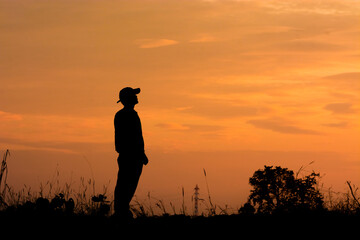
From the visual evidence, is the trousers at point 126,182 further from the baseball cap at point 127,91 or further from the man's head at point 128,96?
the baseball cap at point 127,91

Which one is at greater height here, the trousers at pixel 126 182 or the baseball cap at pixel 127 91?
the baseball cap at pixel 127 91

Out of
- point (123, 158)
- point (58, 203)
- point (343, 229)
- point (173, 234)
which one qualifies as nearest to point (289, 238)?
point (343, 229)

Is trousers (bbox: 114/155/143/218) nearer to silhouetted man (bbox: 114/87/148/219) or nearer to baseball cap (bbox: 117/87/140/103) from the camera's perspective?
silhouetted man (bbox: 114/87/148/219)

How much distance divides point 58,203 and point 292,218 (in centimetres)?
415

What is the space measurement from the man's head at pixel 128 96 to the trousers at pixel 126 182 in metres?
0.98

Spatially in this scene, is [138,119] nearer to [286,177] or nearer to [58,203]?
[58,203]

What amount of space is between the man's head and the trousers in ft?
3.23

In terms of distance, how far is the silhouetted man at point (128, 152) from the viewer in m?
10.6

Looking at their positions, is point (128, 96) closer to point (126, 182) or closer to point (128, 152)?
point (128, 152)

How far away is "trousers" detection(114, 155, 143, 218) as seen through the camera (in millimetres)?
10570

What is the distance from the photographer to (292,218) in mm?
10117

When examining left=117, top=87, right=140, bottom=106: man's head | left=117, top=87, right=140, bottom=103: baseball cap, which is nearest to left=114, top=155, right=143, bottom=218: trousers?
left=117, top=87, right=140, bottom=106: man's head

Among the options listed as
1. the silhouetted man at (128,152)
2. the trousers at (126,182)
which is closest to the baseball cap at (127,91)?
the silhouetted man at (128,152)

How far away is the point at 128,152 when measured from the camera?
10.6m
